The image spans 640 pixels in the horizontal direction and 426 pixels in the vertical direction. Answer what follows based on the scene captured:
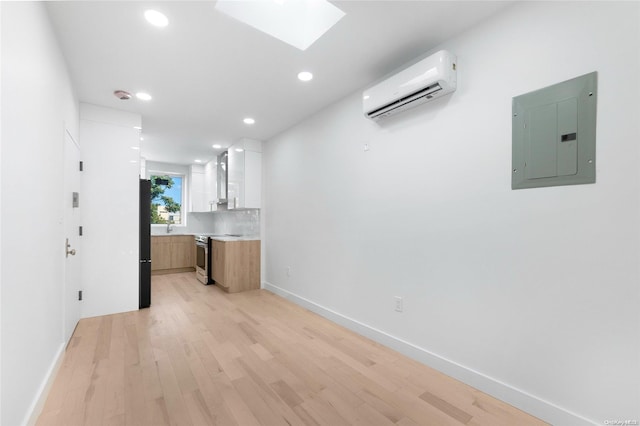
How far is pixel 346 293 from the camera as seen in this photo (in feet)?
10.4

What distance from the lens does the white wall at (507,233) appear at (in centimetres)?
143

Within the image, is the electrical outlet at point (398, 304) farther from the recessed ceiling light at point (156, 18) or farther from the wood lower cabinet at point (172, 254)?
the wood lower cabinet at point (172, 254)

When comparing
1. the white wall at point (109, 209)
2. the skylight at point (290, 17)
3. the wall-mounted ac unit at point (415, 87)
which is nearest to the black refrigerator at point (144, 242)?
the white wall at point (109, 209)

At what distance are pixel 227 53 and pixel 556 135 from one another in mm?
2424

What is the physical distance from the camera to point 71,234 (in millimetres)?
2756

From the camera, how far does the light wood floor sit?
1.69 metres

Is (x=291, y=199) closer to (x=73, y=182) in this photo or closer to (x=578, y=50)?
(x=73, y=182)

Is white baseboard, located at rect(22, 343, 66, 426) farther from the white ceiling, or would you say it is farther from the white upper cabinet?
the white upper cabinet

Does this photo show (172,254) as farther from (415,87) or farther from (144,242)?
(415,87)

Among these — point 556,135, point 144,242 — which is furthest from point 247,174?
point 556,135

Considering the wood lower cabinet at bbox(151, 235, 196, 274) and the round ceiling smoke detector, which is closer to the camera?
the round ceiling smoke detector

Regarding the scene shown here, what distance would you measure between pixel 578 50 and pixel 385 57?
1.30 metres

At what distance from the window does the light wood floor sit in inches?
158

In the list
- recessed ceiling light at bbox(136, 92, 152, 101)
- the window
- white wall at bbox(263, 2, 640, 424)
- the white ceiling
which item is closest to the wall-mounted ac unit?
white wall at bbox(263, 2, 640, 424)
